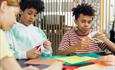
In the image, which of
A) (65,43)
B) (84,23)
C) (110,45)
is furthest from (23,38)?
(110,45)

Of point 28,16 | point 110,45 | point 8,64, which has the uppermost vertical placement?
point 28,16

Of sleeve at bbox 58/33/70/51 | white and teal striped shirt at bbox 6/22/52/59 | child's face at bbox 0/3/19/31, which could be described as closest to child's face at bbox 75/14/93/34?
sleeve at bbox 58/33/70/51

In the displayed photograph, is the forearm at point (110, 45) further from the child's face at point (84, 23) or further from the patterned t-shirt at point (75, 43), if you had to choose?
the child's face at point (84, 23)

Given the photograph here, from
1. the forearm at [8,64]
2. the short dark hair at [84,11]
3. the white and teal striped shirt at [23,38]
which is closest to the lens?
the forearm at [8,64]

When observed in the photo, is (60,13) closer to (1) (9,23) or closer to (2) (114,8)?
(2) (114,8)

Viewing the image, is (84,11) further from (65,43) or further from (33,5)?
(33,5)

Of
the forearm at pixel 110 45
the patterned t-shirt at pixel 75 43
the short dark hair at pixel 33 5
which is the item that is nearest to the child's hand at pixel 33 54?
the patterned t-shirt at pixel 75 43

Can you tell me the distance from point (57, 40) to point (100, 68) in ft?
9.20

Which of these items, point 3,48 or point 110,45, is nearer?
point 3,48

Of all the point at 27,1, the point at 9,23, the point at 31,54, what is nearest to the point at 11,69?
the point at 9,23

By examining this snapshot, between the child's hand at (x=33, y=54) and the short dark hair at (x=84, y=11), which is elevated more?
the short dark hair at (x=84, y=11)

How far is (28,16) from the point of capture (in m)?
2.36

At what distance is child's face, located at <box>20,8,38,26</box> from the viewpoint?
2.34 meters

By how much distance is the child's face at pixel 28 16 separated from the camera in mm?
2342
